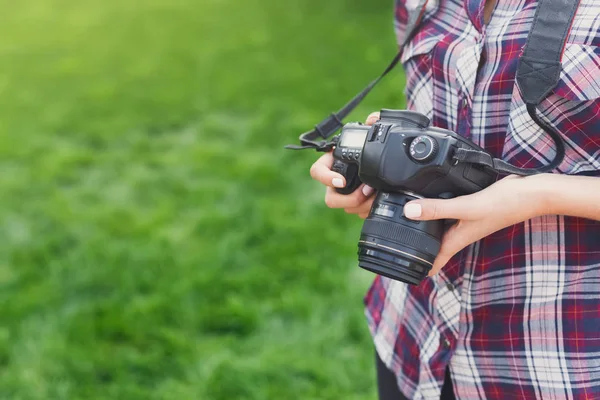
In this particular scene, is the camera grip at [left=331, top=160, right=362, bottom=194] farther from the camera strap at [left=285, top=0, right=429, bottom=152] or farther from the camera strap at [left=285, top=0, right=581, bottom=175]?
the camera strap at [left=285, top=0, right=581, bottom=175]

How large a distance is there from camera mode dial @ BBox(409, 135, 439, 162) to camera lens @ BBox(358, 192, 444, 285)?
7 centimetres

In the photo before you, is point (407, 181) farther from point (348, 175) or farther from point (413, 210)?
point (348, 175)

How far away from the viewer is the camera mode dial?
0.98m

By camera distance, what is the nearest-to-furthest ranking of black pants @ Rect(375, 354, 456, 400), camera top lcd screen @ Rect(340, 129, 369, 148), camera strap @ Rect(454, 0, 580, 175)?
camera strap @ Rect(454, 0, 580, 175)
camera top lcd screen @ Rect(340, 129, 369, 148)
black pants @ Rect(375, 354, 456, 400)

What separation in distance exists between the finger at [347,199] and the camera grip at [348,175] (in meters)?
0.02

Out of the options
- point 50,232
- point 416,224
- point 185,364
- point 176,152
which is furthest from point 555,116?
point 176,152

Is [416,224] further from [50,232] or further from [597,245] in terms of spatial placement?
[50,232]

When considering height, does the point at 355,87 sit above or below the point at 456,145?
above

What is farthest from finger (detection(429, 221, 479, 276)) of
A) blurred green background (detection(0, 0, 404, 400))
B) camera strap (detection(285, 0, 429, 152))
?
blurred green background (detection(0, 0, 404, 400))

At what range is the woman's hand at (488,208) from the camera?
0.93 m

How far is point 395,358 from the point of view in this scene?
1.23 metres

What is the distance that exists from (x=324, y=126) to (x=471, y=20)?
0.38 meters

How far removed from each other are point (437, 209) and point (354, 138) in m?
0.25

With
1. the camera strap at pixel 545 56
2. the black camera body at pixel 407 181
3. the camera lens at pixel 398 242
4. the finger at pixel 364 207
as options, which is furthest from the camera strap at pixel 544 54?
the finger at pixel 364 207
